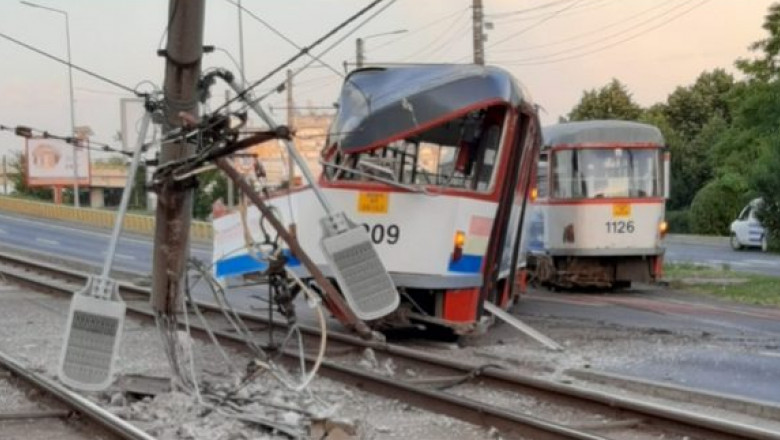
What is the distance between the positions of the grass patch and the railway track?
1006cm

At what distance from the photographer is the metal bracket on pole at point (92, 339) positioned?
Answer: 27.7 feet

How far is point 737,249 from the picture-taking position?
40.8m

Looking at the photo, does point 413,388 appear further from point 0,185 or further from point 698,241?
point 0,185

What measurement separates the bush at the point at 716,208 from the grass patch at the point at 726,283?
23.8 metres

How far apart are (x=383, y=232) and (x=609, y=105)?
6114cm

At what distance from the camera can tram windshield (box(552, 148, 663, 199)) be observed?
20844mm

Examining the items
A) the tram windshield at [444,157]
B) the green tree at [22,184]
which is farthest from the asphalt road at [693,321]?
the green tree at [22,184]

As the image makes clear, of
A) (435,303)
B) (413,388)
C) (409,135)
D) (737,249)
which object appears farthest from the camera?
(737,249)

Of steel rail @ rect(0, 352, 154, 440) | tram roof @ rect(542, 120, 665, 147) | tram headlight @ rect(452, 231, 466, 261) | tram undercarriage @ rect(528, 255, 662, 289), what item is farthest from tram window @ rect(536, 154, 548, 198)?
steel rail @ rect(0, 352, 154, 440)

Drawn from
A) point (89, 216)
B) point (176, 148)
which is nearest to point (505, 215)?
point (176, 148)

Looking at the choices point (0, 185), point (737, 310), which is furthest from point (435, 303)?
point (0, 185)

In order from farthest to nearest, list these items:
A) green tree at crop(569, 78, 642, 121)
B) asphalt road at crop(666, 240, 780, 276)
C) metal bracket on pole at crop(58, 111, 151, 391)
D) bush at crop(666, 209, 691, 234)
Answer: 1. green tree at crop(569, 78, 642, 121)
2. bush at crop(666, 209, 691, 234)
3. asphalt road at crop(666, 240, 780, 276)
4. metal bracket on pole at crop(58, 111, 151, 391)

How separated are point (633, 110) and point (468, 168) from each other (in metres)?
60.4

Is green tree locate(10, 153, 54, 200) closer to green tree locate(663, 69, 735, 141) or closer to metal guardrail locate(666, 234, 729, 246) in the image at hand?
green tree locate(663, 69, 735, 141)
